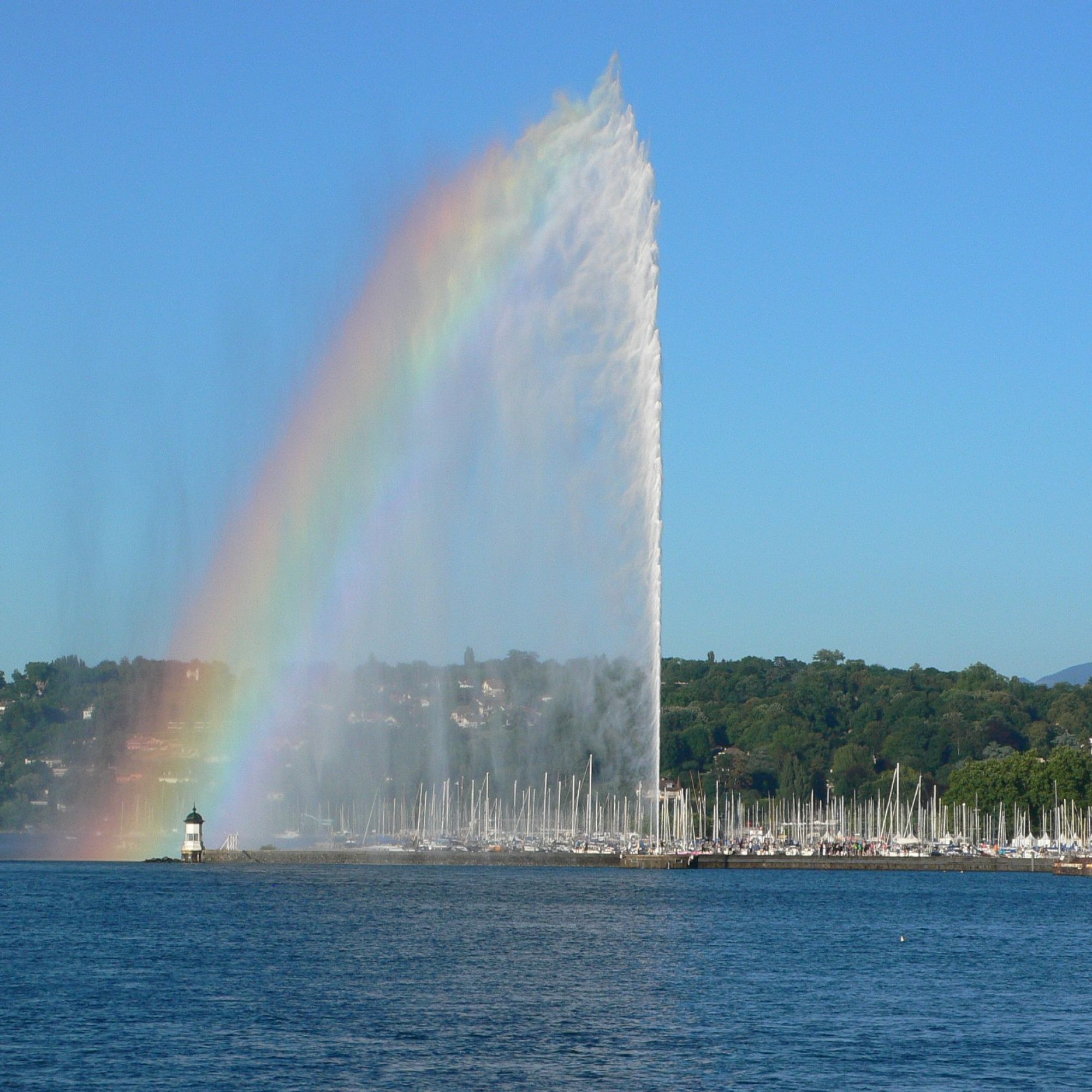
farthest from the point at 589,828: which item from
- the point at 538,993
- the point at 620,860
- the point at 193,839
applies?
the point at 538,993

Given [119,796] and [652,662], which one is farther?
[119,796]

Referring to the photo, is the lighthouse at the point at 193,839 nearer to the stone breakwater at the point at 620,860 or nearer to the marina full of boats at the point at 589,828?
the stone breakwater at the point at 620,860

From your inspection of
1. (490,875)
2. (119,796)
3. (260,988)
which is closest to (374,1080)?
(260,988)

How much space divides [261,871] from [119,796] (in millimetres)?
36456

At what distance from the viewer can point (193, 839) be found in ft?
312

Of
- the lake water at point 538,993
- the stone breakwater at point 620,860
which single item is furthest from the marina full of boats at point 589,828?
the lake water at point 538,993

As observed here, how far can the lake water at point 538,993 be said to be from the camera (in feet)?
94.9

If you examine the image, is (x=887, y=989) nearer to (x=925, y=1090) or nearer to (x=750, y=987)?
(x=750, y=987)

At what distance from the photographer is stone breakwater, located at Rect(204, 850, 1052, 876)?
95812 millimetres

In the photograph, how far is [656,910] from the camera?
62.6 metres

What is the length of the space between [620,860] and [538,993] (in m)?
58.0

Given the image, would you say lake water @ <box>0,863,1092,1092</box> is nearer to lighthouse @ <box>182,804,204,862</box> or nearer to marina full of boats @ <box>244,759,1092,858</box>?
lighthouse @ <box>182,804,204,862</box>

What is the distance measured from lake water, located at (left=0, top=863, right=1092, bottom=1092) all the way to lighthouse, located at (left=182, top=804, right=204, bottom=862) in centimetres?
2351

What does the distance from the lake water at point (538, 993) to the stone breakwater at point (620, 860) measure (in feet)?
78.6
